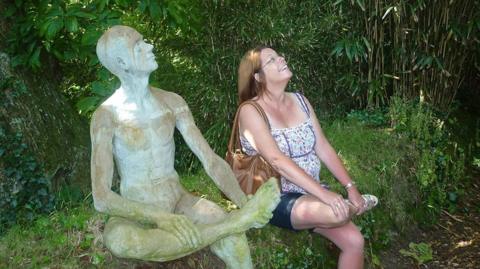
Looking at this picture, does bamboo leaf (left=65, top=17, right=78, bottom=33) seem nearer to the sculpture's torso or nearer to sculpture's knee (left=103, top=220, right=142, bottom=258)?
the sculpture's torso

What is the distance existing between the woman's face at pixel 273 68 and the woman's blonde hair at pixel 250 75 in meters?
0.03

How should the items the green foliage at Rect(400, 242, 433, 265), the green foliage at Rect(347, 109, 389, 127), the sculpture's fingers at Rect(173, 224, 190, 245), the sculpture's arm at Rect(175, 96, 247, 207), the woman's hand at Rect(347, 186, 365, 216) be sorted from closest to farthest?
the sculpture's fingers at Rect(173, 224, 190, 245) → the sculpture's arm at Rect(175, 96, 247, 207) → the woman's hand at Rect(347, 186, 365, 216) → the green foliage at Rect(400, 242, 433, 265) → the green foliage at Rect(347, 109, 389, 127)

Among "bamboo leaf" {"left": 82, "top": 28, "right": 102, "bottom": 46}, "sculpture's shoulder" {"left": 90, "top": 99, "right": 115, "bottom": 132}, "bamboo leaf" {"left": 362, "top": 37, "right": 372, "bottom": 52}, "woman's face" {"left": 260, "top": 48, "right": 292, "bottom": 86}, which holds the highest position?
"bamboo leaf" {"left": 82, "top": 28, "right": 102, "bottom": 46}

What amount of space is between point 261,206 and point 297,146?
2.51 feet

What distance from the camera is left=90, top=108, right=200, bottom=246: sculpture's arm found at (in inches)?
88.9

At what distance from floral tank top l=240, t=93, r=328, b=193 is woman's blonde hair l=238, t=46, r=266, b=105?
0.75 feet

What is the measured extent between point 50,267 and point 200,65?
2.37 meters

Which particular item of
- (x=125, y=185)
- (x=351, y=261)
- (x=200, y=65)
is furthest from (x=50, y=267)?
(x=200, y=65)

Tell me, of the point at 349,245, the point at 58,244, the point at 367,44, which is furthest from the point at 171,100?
the point at 367,44

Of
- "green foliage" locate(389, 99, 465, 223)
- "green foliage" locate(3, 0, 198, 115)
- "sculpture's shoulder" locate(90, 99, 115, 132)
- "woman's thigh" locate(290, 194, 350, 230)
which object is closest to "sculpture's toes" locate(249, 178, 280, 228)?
"woman's thigh" locate(290, 194, 350, 230)

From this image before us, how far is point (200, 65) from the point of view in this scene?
4789mm

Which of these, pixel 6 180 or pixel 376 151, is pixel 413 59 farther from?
pixel 6 180

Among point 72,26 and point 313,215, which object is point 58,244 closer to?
point 72,26

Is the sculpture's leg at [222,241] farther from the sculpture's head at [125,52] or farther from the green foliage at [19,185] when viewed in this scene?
the green foliage at [19,185]
